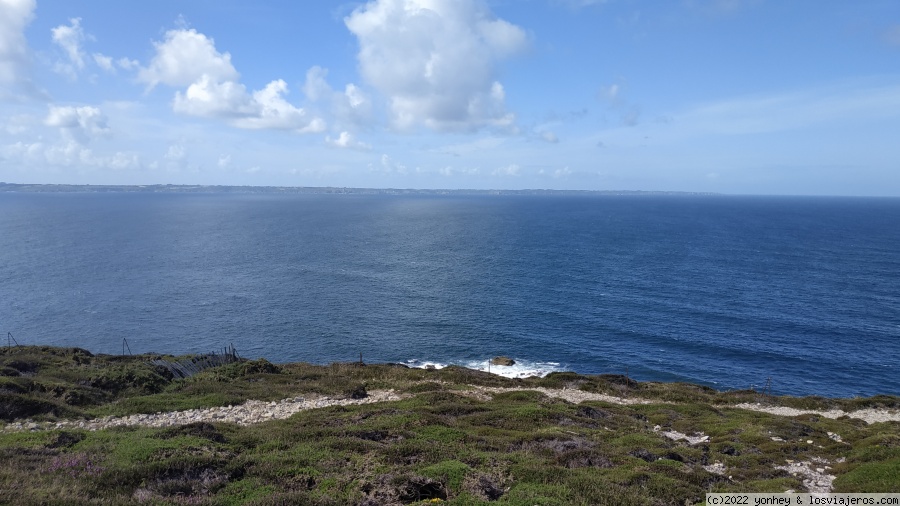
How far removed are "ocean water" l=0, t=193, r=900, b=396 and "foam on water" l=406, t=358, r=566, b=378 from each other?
→ 456mm

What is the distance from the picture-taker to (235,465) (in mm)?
18922

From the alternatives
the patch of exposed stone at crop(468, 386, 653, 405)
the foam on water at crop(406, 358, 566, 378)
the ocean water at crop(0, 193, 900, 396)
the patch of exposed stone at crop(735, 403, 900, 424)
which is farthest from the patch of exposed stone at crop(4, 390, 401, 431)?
the patch of exposed stone at crop(735, 403, 900, 424)

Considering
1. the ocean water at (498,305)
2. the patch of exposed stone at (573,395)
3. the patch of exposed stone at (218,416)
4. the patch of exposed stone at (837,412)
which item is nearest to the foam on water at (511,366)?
the ocean water at (498,305)

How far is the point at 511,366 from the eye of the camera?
209 feet

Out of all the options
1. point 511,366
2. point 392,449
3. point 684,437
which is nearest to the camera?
point 392,449

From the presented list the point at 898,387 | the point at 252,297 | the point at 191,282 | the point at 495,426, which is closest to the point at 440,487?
the point at 495,426

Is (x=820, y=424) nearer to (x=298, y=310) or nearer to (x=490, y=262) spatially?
(x=298, y=310)

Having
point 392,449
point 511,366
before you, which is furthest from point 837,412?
point 392,449

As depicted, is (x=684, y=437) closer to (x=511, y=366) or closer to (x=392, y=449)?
(x=392, y=449)

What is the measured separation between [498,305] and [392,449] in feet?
227

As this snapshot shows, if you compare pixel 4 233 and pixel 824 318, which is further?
pixel 4 233

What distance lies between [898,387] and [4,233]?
9122 inches

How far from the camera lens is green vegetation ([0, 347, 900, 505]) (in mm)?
17031

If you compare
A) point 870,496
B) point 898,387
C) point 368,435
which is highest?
point 870,496
